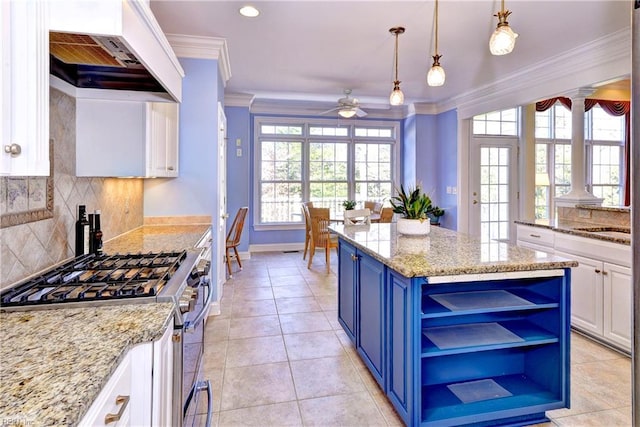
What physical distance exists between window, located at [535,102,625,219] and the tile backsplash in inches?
250

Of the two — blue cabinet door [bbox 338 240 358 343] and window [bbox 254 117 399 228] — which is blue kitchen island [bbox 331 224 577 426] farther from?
window [bbox 254 117 399 228]

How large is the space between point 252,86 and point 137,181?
2765 millimetres

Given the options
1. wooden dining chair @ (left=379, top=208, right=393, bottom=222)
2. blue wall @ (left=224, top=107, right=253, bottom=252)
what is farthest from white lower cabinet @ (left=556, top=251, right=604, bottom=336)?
blue wall @ (left=224, top=107, right=253, bottom=252)

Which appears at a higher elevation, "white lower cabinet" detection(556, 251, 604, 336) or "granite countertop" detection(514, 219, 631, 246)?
"granite countertop" detection(514, 219, 631, 246)

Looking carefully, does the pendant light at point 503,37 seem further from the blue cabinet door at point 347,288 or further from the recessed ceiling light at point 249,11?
the recessed ceiling light at point 249,11

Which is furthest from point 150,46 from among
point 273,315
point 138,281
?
point 273,315

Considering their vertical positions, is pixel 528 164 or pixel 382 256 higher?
pixel 528 164

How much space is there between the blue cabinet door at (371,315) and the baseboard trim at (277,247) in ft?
14.3

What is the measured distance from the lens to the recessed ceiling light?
2.90 metres

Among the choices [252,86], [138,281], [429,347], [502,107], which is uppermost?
[252,86]

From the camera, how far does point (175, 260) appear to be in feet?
6.17

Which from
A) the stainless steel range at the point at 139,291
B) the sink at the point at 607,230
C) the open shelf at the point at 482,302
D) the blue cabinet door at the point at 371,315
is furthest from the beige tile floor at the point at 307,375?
the sink at the point at 607,230

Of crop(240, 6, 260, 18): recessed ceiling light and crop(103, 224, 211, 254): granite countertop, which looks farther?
crop(240, 6, 260, 18): recessed ceiling light

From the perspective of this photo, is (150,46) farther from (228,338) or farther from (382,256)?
(228,338)
